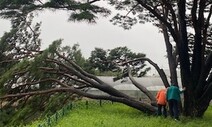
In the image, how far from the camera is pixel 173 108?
1416 centimetres

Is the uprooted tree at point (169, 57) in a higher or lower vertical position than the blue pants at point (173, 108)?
higher

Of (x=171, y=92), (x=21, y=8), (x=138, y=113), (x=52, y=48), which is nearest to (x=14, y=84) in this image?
(x=52, y=48)

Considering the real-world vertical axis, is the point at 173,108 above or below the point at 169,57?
below

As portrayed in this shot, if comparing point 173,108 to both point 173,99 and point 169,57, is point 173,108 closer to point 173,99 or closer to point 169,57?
point 173,99

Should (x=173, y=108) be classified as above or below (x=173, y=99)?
below

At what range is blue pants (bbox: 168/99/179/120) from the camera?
14.0m

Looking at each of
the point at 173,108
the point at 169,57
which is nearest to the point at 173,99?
the point at 173,108

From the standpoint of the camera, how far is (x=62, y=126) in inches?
476

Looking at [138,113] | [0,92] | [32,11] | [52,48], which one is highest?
[32,11]

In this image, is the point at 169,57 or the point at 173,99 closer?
the point at 173,99

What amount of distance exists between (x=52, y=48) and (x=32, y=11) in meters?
2.75

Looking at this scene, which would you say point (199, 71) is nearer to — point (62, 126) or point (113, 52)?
point (62, 126)

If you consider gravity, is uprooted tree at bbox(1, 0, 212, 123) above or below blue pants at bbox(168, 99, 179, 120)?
above

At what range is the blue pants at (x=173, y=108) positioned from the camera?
1402 cm
